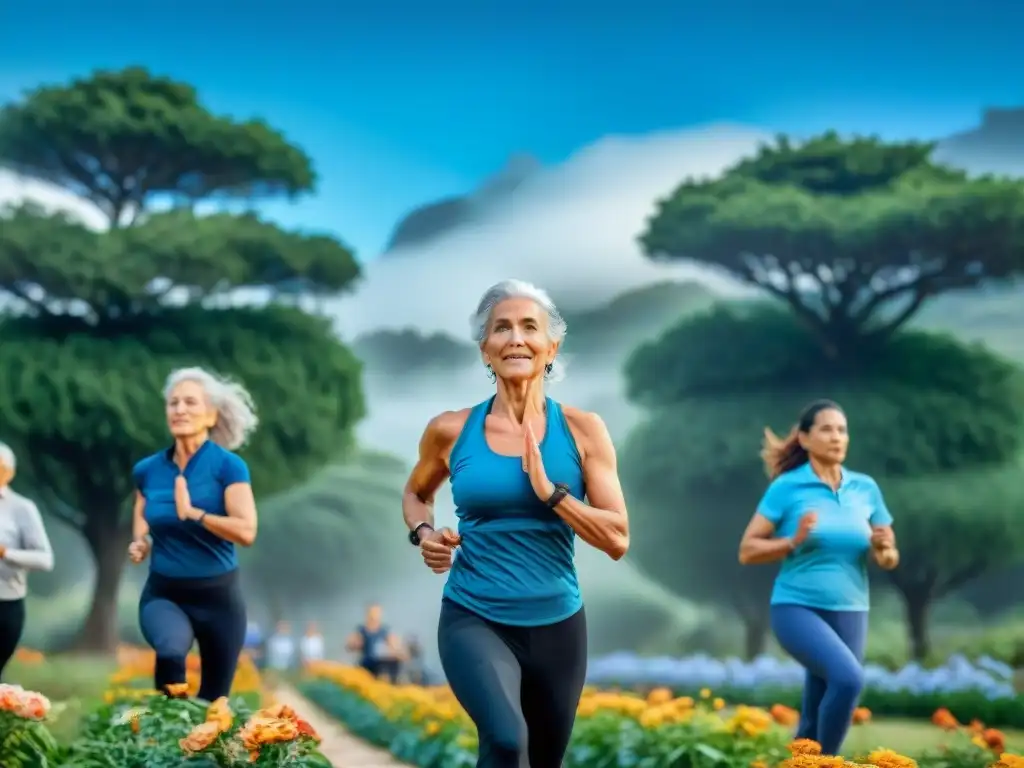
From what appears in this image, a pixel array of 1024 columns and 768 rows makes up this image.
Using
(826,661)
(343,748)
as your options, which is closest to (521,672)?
(826,661)

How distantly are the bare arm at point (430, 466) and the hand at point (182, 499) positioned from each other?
1755 millimetres

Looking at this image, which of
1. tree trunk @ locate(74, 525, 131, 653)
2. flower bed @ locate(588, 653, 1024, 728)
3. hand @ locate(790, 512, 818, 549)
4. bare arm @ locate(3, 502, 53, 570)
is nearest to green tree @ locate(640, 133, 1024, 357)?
flower bed @ locate(588, 653, 1024, 728)

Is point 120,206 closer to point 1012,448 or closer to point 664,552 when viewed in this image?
point 664,552

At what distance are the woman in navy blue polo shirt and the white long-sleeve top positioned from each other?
75 cm

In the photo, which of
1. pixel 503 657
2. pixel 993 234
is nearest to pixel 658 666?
pixel 993 234

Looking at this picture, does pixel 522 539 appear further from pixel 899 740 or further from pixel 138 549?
pixel 899 740

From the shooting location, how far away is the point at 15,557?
639 centimetres

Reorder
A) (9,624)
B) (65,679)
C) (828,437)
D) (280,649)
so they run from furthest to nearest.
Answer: (280,649)
(65,679)
(9,624)
(828,437)

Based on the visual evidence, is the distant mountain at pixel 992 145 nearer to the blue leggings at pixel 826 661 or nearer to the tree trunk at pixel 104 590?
the tree trunk at pixel 104 590

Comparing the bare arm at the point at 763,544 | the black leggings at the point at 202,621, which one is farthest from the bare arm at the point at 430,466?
the bare arm at the point at 763,544

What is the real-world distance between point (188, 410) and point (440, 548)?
8.23 feet

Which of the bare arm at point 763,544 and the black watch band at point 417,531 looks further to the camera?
the bare arm at point 763,544

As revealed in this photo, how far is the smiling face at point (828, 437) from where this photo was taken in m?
6.03

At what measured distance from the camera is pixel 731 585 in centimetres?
1703
